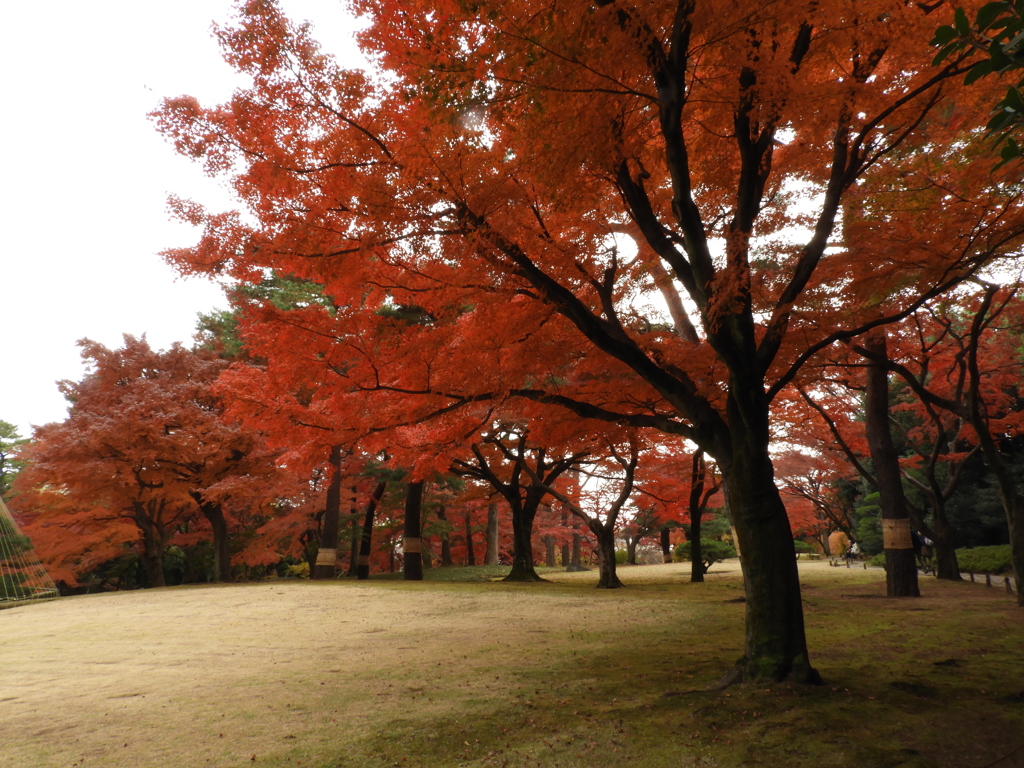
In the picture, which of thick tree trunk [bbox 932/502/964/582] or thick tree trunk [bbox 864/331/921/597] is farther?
thick tree trunk [bbox 932/502/964/582]

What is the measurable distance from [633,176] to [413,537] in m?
14.2

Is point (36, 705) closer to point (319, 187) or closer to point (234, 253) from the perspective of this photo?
point (234, 253)

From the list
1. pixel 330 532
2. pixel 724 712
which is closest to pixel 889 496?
pixel 724 712

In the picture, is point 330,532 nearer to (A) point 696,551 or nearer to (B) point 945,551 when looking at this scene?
(A) point 696,551

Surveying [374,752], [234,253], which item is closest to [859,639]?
[374,752]

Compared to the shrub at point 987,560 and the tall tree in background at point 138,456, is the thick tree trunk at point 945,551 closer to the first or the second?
the shrub at point 987,560

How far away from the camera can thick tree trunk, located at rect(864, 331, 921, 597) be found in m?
9.31

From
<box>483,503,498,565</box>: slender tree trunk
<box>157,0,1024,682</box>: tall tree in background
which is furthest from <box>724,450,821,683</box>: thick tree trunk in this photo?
<box>483,503,498,565</box>: slender tree trunk

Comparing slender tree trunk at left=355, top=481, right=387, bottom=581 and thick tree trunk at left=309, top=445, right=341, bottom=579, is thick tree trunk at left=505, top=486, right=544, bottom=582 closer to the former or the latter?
slender tree trunk at left=355, top=481, right=387, bottom=581

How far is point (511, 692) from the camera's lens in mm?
4398

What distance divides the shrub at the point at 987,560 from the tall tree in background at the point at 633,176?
33.0 feet

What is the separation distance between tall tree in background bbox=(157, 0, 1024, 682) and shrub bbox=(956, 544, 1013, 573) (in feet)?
33.0

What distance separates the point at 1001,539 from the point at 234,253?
18852mm

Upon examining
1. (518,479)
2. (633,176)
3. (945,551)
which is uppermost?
(633,176)
